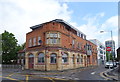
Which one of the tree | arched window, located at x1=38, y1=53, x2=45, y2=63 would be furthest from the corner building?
the tree

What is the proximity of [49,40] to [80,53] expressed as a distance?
14.0m

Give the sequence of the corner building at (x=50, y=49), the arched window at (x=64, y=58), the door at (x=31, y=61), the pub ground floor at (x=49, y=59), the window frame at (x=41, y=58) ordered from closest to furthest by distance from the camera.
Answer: the pub ground floor at (x=49, y=59) < the corner building at (x=50, y=49) < the window frame at (x=41, y=58) < the arched window at (x=64, y=58) < the door at (x=31, y=61)

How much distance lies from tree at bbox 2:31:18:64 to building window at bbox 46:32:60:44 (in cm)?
2259

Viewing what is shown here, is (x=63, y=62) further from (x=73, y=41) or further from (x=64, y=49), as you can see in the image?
(x=73, y=41)

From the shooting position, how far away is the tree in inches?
1711

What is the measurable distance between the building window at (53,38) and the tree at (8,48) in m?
22.6

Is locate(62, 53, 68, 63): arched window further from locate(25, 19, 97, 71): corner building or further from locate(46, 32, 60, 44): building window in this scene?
locate(46, 32, 60, 44): building window

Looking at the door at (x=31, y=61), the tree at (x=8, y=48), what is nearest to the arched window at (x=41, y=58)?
the door at (x=31, y=61)

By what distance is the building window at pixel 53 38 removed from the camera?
86.7ft

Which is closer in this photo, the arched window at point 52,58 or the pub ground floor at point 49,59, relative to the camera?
the pub ground floor at point 49,59

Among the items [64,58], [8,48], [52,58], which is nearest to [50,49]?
[52,58]

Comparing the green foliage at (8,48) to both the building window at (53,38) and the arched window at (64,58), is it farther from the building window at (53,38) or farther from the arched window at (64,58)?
the arched window at (64,58)

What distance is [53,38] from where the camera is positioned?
2656 cm

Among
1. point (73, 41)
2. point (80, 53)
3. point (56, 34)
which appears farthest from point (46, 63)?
point (80, 53)
